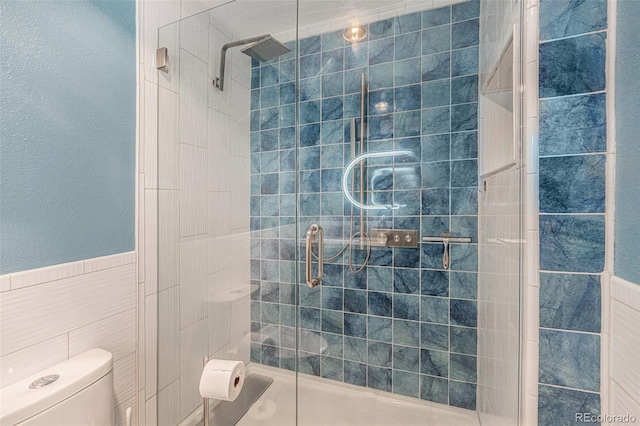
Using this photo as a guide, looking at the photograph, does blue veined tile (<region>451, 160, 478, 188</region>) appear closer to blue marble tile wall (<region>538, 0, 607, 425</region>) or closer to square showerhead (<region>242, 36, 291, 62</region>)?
blue marble tile wall (<region>538, 0, 607, 425</region>)

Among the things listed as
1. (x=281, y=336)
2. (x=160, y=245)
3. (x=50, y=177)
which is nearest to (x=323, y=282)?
(x=281, y=336)

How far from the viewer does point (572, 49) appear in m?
0.74

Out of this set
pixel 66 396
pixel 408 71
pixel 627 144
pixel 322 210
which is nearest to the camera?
pixel 627 144

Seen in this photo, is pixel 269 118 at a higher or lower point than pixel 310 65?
lower

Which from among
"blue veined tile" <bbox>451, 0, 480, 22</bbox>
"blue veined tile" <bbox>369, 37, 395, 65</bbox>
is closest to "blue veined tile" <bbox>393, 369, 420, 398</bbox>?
"blue veined tile" <bbox>369, 37, 395, 65</bbox>

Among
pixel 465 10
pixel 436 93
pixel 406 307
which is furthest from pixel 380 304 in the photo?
pixel 465 10

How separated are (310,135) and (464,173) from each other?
0.83 meters

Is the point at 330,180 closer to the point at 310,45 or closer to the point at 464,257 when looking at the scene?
the point at 310,45

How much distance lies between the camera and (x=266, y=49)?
1207 mm

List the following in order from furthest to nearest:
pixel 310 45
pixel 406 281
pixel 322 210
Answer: pixel 406 281 → pixel 322 210 → pixel 310 45

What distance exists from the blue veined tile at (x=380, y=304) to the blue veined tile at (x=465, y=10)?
1.55m

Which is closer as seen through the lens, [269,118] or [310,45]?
[269,118]

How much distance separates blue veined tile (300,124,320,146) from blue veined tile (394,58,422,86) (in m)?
0.55

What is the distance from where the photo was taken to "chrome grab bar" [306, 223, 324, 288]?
4.53 feet
